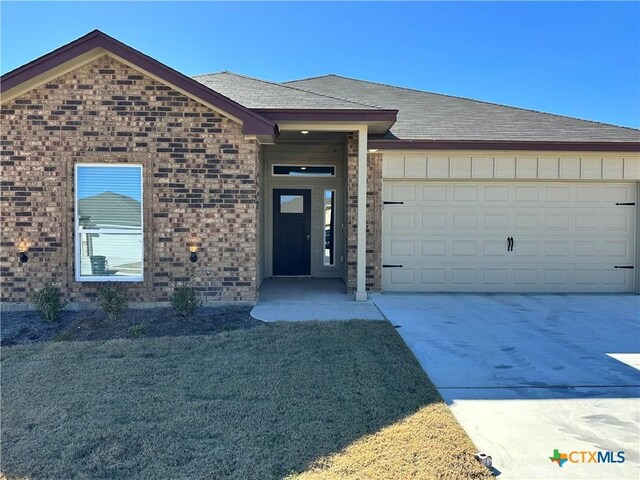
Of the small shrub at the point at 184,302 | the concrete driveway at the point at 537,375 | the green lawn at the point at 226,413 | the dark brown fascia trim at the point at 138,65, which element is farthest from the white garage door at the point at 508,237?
the small shrub at the point at 184,302

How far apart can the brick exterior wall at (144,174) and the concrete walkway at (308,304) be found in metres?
0.65

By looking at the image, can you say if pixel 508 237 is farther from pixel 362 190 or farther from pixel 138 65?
pixel 138 65

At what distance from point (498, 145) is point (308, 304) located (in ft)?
16.3

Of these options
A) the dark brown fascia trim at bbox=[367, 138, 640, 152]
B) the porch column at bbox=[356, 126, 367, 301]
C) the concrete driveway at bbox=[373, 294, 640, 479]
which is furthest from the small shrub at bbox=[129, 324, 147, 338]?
the dark brown fascia trim at bbox=[367, 138, 640, 152]

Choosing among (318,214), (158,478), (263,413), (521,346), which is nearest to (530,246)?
(521,346)

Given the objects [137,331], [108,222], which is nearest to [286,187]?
[108,222]

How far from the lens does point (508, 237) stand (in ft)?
28.5

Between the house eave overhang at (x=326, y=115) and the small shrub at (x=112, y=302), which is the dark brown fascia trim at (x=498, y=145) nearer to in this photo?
the house eave overhang at (x=326, y=115)

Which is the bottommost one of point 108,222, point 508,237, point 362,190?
point 508,237

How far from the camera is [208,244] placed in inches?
273

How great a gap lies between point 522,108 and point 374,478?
11.1m

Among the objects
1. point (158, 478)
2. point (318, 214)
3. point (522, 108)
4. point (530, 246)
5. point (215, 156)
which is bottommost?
point (158, 478)

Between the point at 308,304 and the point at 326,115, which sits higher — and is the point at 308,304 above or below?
below

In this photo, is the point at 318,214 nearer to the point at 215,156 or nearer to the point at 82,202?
the point at 215,156
